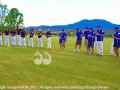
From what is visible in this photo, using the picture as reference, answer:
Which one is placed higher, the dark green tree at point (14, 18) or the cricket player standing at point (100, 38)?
the dark green tree at point (14, 18)

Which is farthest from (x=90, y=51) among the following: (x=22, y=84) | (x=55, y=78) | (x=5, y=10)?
(x=5, y=10)

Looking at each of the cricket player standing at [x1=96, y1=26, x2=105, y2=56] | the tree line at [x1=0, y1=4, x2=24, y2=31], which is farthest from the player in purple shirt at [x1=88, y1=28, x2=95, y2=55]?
the tree line at [x1=0, y1=4, x2=24, y2=31]

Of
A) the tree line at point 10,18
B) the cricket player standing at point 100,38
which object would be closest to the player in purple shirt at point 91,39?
the cricket player standing at point 100,38

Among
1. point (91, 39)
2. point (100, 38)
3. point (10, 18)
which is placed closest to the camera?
point (100, 38)

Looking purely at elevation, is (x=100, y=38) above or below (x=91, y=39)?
above

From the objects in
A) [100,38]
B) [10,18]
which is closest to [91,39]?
[100,38]

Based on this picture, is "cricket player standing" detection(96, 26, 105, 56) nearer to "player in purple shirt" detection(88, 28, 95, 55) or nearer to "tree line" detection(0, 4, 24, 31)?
"player in purple shirt" detection(88, 28, 95, 55)

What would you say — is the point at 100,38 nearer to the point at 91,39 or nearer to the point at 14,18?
the point at 91,39

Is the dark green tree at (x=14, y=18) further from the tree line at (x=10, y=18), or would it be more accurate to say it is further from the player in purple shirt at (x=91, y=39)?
the player in purple shirt at (x=91, y=39)

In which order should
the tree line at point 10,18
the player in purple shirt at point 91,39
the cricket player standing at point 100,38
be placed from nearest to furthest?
1. the cricket player standing at point 100,38
2. the player in purple shirt at point 91,39
3. the tree line at point 10,18

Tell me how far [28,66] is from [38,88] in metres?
3.79

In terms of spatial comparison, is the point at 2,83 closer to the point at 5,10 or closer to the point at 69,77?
the point at 69,77

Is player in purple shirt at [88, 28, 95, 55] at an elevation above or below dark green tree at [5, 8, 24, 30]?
below

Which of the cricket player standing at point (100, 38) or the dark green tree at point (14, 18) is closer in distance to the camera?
the cricket player standing at point (100, 38)
